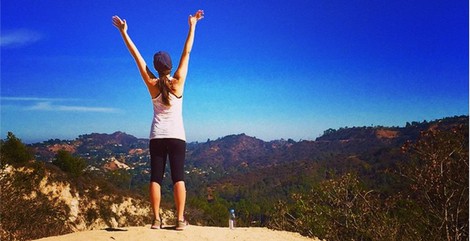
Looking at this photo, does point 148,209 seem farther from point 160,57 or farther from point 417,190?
point 160,57

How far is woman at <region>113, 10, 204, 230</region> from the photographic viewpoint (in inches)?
172

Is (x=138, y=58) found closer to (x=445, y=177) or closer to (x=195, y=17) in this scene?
(x=195, y=17)

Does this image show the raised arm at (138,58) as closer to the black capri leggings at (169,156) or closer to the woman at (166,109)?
the woman at (166,109)

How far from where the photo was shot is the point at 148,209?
33.0 m

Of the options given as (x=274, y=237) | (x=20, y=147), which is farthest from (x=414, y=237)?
(x=20, y=147)

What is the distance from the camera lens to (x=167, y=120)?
14.3 feet

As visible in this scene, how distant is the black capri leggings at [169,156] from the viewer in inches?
173

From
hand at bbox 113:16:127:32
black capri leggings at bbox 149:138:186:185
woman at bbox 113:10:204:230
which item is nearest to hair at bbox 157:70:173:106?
woman at bbox 113:10:204:230

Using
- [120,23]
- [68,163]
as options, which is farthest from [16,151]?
[120,23]

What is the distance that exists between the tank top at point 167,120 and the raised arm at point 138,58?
0.15 metres

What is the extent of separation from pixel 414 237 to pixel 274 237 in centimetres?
498

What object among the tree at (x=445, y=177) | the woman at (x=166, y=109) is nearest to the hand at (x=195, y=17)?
the woman at (x=166, y=109)

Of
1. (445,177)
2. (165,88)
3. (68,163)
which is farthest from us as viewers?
(68,163)

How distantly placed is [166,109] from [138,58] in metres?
0.67
